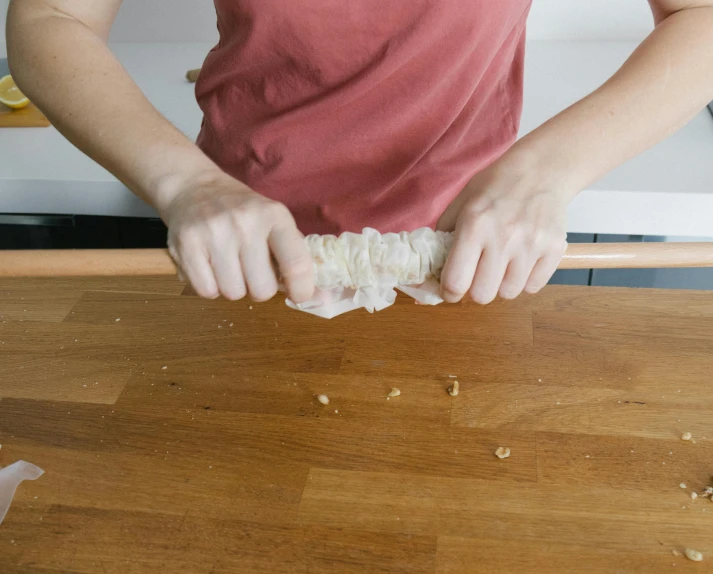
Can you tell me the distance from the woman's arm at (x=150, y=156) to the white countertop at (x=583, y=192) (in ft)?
1.69

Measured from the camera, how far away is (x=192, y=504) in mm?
670

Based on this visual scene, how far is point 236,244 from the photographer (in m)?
0.60

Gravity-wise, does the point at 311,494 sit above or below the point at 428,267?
below

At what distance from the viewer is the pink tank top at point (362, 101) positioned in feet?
2.55

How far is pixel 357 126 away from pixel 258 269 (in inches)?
11.3

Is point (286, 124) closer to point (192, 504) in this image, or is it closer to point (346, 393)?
point (346, 393)

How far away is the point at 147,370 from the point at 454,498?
0.36 meters

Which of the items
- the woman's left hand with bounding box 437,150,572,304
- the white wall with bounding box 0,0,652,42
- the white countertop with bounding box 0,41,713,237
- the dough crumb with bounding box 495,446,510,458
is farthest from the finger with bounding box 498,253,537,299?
the white wall with bounding box 0,0,652,42

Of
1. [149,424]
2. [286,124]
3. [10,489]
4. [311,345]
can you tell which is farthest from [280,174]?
[10,489]

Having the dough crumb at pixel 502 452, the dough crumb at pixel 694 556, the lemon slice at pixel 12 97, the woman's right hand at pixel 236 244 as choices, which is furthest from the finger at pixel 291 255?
the lemon slice at pixel 12 97

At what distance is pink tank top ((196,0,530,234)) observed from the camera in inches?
30.6

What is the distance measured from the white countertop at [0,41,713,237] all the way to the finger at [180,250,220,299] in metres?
0.68

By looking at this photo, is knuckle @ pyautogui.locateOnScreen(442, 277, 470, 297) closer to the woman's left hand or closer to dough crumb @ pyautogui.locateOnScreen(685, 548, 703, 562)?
the woman's left hand

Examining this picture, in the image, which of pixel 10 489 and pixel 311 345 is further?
pixel 311 345
